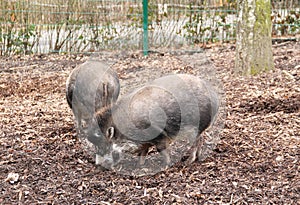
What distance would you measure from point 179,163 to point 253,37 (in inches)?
144

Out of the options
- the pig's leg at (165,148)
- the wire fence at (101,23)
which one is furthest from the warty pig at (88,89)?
the wire fence at (101,23)

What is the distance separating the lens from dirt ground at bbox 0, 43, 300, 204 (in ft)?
12.3

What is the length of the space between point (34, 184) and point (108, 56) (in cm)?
647

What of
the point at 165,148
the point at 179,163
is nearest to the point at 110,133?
the point at 165,148

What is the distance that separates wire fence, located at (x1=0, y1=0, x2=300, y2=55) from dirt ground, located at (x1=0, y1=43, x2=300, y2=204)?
11.8 feet

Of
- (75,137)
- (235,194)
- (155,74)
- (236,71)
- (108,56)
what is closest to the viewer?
(235,194)

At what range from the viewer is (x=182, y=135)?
163 inches

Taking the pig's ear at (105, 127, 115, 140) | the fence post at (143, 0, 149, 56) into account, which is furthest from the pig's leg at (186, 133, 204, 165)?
the fence post at (143, 0, 149, 56)

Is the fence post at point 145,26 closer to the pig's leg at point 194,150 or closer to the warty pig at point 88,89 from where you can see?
the warty pig at point 88,89

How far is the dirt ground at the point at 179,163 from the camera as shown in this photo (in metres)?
3.76

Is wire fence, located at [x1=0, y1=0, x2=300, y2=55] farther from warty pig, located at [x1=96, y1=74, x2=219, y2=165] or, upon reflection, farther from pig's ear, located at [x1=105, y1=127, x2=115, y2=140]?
pig's ear, located at [x1=105, y1=127, x2=115, y2=140]

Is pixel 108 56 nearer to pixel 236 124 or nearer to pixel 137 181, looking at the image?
pixel 236 124

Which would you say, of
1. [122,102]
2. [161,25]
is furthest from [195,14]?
[122,102]

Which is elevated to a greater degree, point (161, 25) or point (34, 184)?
point (161, 25)
